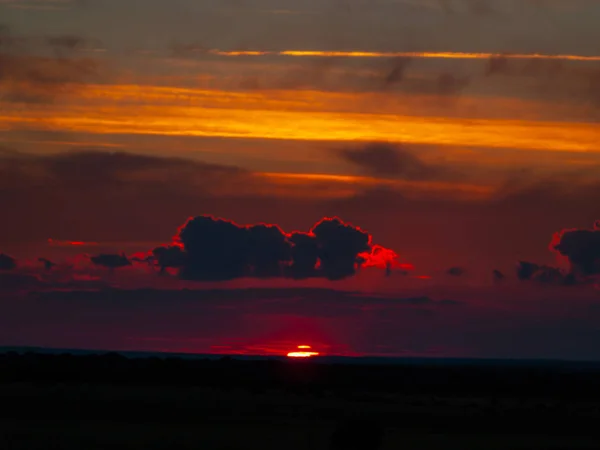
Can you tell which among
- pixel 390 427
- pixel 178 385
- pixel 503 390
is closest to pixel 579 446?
pixel 390 427

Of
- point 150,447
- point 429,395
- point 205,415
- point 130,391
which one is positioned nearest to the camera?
point 150,447

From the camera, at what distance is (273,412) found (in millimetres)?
63062

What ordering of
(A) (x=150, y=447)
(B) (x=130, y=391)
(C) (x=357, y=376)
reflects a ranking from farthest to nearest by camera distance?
(C) (x=357, y=376) < (B) (x=130, y=391) < (A) (x=150, y=447)

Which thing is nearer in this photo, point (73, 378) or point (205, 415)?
point (205, 415)

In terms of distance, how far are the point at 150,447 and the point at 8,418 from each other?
45.9 ft

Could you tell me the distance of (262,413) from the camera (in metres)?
62.1

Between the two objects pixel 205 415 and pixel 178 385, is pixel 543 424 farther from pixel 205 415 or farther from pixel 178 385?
pixel 178 385

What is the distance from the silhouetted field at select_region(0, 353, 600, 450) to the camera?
45.9m

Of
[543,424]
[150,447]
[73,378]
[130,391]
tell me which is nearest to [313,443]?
[150,447]

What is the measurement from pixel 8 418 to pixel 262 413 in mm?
14502

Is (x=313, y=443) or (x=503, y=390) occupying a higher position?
(x=503, y=390)

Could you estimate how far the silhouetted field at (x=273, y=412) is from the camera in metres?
45.9

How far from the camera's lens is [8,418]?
177 ft

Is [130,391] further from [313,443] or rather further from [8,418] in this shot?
[313,443]
